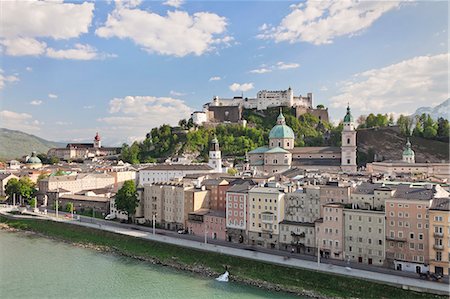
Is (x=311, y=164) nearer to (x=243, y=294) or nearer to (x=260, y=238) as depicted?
(x=260, y=238)

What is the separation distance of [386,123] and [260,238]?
5416cm

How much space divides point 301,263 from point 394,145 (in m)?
48.7

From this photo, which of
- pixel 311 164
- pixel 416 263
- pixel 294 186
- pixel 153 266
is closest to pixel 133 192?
pixel 153 266

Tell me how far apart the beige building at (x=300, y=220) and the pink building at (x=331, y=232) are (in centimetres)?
57

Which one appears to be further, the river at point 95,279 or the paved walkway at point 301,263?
the river at point 95,279

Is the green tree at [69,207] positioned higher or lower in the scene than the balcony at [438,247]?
lower

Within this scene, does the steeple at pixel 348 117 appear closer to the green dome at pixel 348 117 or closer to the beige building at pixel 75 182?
the green dome at pixel 348 117

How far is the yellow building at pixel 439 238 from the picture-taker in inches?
839

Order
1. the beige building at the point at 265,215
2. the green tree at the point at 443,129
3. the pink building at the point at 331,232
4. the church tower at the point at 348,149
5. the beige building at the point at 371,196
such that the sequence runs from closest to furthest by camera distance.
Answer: the beige building at the point at 371,196
the pink building at the point at 331,232
the beige building at the point at 265,215
the church tower at the point at 348,149
the green tree at the point at 443,129

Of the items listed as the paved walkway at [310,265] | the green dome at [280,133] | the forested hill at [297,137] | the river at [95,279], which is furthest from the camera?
the green dome at [280,133]

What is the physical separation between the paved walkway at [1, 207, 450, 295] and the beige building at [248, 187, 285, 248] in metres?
1.91

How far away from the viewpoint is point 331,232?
82.3 ft

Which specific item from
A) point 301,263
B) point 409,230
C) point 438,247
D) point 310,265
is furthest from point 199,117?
point 438,247

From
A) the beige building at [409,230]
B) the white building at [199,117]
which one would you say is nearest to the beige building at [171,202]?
the beige building at [409,230]
